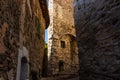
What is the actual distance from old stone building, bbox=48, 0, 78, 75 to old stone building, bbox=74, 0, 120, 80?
9.09 metres

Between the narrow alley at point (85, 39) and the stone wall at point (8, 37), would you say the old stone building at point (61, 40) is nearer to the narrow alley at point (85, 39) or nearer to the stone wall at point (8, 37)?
the narrow alley at point (85, 39)

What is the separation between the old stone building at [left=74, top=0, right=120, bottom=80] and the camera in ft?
10.4

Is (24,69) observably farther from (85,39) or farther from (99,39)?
(99,39)

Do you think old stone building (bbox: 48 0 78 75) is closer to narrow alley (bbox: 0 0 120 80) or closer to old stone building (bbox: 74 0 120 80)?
narrow alley (bbox: 0 0 120 80)

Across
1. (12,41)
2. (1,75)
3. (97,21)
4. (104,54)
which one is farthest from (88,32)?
(1,75)

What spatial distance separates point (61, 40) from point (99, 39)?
1095 centimetres

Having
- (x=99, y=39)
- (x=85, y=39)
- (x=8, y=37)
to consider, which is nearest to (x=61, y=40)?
(x=85, y=39)

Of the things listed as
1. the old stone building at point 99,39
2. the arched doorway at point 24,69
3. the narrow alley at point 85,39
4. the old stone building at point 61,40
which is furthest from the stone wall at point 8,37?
the old stone building at point 61,40

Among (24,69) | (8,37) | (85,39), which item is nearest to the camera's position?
(8,37)

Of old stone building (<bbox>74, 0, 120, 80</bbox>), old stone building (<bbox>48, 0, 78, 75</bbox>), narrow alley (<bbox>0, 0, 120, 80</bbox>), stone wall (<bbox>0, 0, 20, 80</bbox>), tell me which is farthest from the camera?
old stone building (<bbox>48, 0, 78, 75</bbox>)

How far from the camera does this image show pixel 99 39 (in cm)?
365

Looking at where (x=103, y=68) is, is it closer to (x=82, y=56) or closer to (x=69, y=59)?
(x=82, y=56)

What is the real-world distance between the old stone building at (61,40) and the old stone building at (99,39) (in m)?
9.09

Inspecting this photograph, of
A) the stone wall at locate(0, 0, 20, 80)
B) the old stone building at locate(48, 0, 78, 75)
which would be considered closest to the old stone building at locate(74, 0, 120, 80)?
the stone wall at locate(0, 0, 20, 80)
